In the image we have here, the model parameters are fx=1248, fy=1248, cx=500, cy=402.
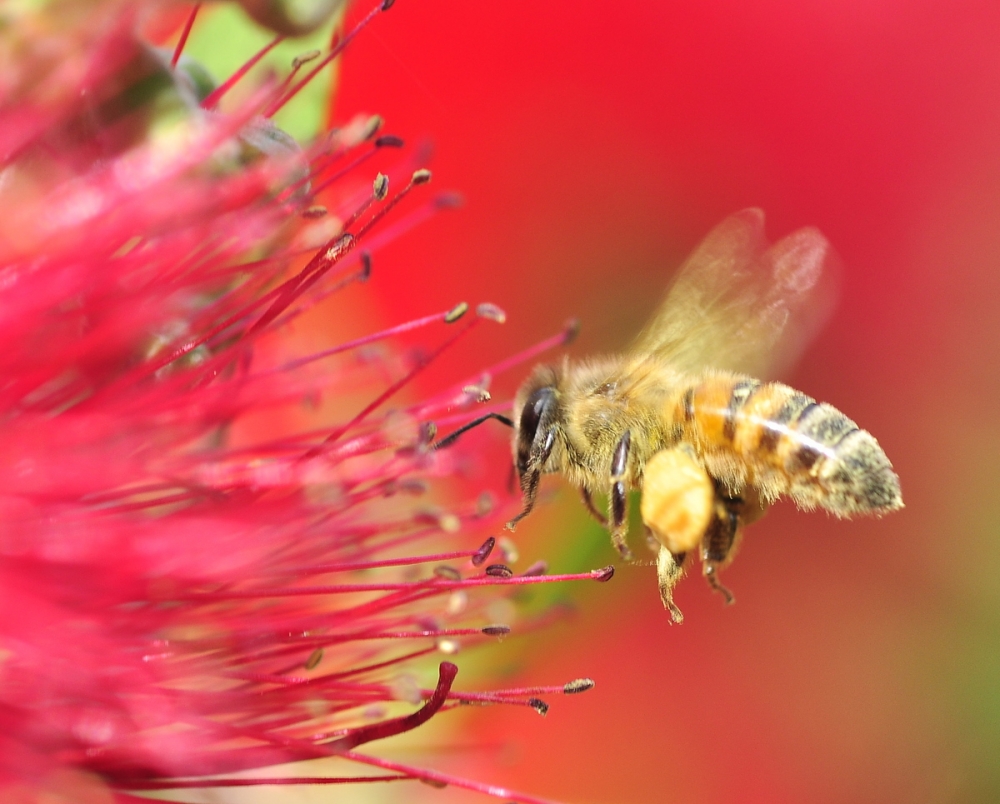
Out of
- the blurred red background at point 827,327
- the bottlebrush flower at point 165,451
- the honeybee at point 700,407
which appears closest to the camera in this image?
the bottlebrush flower at point 165,451

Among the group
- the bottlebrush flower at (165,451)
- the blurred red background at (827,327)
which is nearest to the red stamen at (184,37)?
the bottlebrush flower at (165,451)

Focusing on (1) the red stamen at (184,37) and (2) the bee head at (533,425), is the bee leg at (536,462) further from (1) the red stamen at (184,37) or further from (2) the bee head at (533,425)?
(1) the red stamen at (184,37)

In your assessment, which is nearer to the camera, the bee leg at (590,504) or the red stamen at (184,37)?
the red stamen at (184,37)

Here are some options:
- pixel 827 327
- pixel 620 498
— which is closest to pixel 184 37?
pixel 620 498

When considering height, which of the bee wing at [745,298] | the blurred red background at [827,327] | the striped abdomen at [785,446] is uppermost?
the bee wing at [745,298]

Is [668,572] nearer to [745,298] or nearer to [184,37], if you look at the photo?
[745,298]
